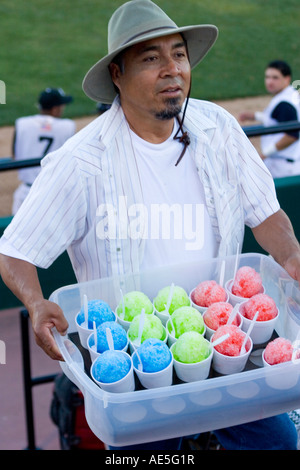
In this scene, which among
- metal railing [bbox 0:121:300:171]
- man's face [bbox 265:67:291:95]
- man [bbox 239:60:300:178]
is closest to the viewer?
metal railing [bbox 0:121:300:171]

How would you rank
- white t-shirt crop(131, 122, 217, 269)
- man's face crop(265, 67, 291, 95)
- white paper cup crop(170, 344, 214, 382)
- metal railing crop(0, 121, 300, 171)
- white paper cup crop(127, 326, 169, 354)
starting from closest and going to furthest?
white paper cup crop(170, 344, 214, 382) → white paper cup crop(127, 326, 169, 354) → white t-shirt crop(131, 122, 217, 269) → metal railing crop(0, 121, 300, 171) → man's face crop(265, 67, 291, 95)

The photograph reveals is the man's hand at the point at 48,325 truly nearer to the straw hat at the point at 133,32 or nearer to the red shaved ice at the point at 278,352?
the red shaved ice at the point at 278,352

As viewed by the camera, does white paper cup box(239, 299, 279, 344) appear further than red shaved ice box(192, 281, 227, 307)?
No

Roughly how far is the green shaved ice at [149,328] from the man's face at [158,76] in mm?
742

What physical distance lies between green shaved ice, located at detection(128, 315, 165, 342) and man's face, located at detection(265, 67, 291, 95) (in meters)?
4.78

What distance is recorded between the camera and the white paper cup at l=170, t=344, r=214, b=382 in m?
1.88

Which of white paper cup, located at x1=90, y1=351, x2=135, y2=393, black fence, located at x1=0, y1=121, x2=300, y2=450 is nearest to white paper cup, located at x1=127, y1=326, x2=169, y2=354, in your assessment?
white paper cup, located at x1=90, y1=351, x2=135, y2=393

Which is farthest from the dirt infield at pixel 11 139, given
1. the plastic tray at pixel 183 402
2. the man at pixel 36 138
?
the plastic tray at pixel 183 402

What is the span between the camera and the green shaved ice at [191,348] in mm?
1881

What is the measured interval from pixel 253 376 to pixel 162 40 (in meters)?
1.20

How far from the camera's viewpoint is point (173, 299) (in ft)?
7.05

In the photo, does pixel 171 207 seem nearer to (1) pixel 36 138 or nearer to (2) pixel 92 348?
(2) pixel 92 348

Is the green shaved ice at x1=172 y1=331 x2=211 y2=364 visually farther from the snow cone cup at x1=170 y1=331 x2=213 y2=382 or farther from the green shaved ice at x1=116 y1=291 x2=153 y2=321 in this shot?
the green shaved ice at x1=116 y1=291 x2=153 y2=321

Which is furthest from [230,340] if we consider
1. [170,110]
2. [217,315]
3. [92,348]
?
[170,110]
